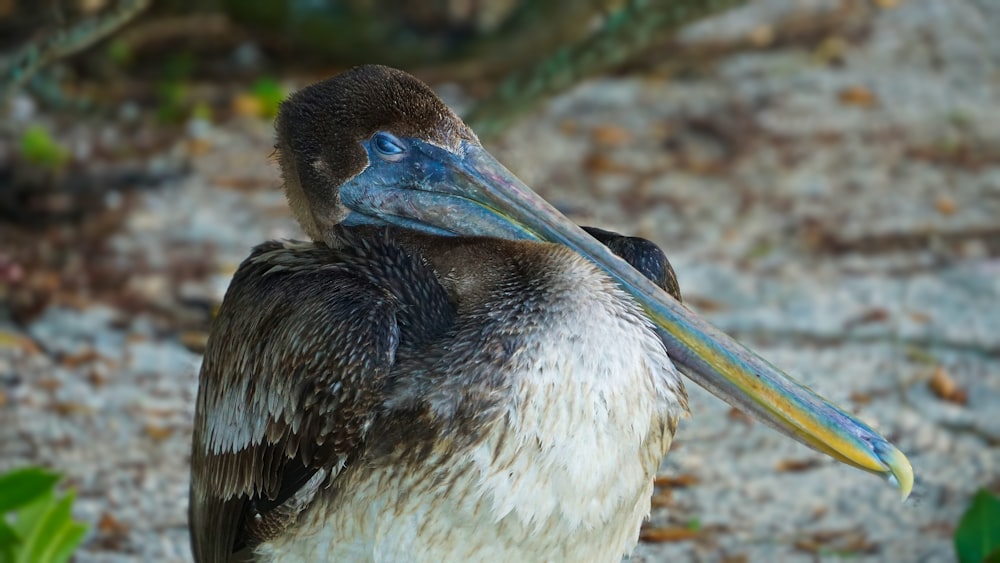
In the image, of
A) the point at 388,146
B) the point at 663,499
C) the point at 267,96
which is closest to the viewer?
the point at 388,146

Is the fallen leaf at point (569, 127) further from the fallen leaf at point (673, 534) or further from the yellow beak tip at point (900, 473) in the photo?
the yellow beak tip at point (900, 473)

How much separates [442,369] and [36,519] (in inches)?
64.5

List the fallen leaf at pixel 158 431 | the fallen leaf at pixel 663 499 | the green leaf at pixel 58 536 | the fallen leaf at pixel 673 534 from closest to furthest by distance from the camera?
1. the green leaf at pixel 58 536
2. the fallen leaf at pixel 663 499
3. the fallen leaf at pixel 673 534
4. the fallen leaf at pixel 158 431

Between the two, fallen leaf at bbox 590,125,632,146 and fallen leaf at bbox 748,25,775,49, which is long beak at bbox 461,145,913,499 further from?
fallen leaf at bbox 748,25,775,49

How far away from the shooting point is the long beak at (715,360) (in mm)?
2795

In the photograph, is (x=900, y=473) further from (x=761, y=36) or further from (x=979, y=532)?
(x=761, y=36)

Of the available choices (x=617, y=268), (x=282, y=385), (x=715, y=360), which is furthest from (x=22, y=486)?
(x=715, y=360)

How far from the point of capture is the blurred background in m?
4.70

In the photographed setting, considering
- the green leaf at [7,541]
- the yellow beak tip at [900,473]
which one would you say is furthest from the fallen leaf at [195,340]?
the yellow beak tip at [900,473]

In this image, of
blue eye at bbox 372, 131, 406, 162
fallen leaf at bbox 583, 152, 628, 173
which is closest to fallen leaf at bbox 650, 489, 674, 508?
blue eye at bbox 372, 131, 406, 162

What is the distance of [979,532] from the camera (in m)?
4.04

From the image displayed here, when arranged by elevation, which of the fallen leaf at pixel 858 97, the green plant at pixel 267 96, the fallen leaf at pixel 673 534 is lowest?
the fallen leaf at pixel 673 534

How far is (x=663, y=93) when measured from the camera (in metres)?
7.76

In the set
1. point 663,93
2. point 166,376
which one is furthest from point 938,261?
point 166,376
